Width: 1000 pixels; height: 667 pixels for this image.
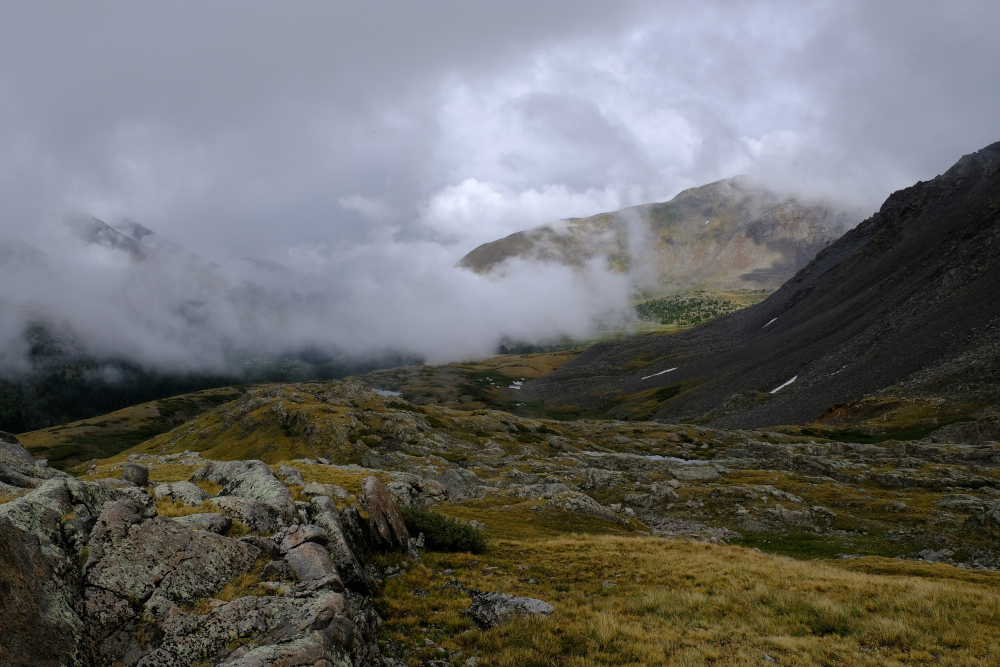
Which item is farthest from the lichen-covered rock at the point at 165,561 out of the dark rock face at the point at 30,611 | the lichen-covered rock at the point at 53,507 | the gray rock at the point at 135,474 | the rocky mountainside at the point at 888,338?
the rocky mountainside at the point at 888,338

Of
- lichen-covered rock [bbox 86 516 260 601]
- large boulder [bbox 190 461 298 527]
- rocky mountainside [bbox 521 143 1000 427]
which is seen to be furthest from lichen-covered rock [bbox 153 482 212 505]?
rocky mountainside [bbox 521 143 1000 427]

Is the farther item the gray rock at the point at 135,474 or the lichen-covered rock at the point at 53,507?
the gray rock at the point at 135,474

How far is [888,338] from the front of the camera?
11994 centimetres

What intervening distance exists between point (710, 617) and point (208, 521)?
19000mm

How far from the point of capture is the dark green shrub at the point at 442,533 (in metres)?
26.3

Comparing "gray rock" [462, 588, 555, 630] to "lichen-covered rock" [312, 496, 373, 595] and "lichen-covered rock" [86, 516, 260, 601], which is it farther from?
"lichen-covered rock" [86, 516, 260, 601]

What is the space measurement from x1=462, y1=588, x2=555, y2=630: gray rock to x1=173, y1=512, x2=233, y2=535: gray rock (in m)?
9.59

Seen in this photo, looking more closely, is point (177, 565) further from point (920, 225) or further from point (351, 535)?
point (920, 225)

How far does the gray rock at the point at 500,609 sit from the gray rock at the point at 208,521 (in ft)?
31.5

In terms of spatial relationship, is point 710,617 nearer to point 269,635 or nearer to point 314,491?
point 269,635

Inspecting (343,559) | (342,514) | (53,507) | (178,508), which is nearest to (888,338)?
(342,514)

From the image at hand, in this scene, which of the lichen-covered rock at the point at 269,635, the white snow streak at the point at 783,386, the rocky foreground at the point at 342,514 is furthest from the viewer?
the white snow streak at the point at 783,386

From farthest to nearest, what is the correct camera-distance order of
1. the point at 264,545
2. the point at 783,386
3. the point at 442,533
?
the point at 783,386
the point at 442,533
the point at 264,545

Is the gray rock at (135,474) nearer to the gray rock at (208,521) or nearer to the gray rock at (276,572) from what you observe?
the gray rock at (208,521)
